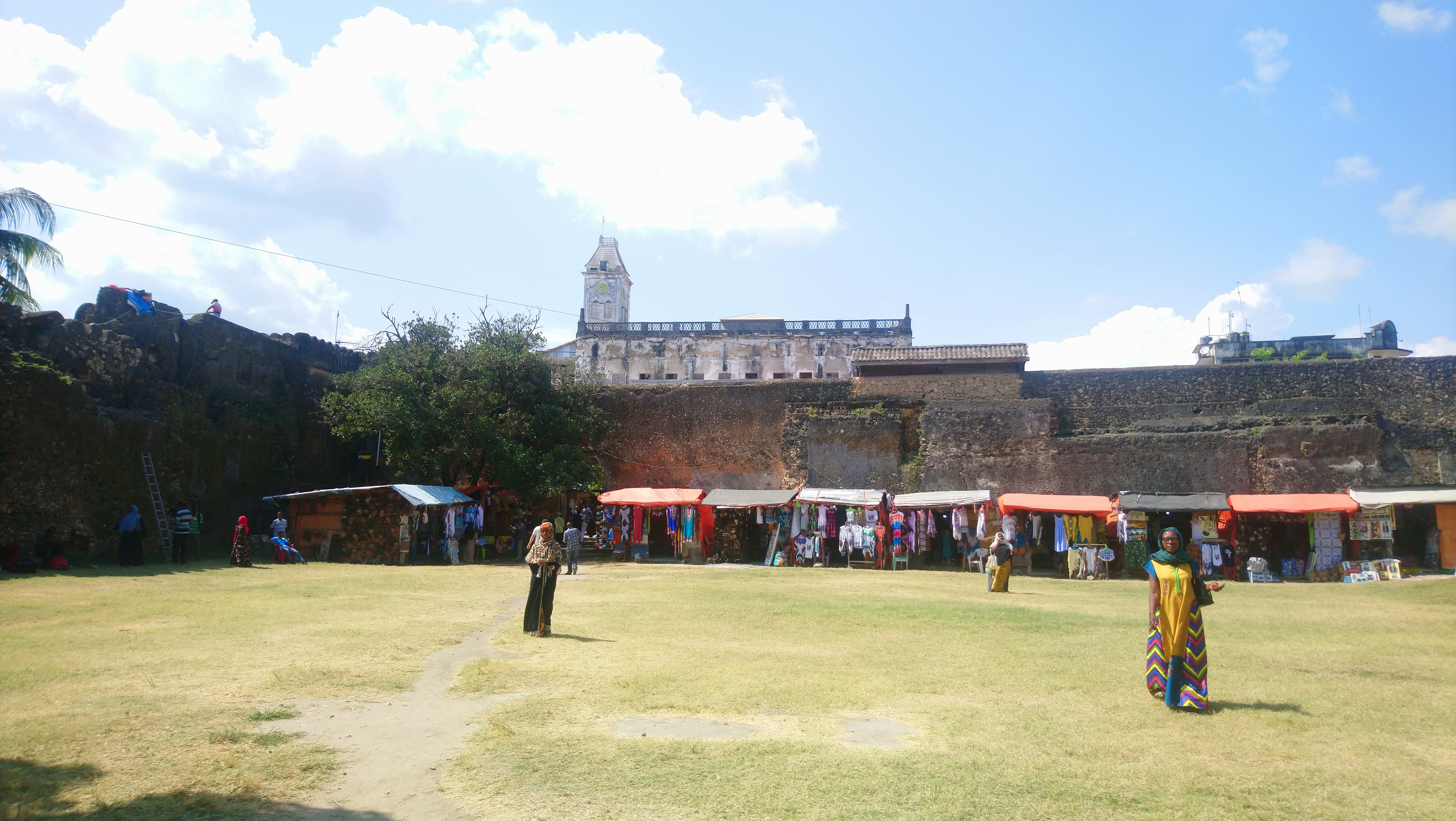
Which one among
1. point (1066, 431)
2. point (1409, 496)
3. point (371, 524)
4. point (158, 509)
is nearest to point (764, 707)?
point (371, 524)

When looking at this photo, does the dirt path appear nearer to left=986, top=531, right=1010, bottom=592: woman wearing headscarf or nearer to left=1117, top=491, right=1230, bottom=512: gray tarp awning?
left=986, top=531, right=1010, bottom=592: woman wearing headscarf

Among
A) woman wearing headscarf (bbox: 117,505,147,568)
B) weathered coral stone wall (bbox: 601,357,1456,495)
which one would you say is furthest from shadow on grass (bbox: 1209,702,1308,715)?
woman wearing headscarf (bbox: 117,505,147,568)

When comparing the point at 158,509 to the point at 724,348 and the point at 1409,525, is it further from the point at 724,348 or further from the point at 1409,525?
the point at 724,348

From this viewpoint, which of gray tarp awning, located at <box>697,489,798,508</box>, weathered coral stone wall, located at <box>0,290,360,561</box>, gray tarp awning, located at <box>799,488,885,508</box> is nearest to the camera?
weathered coral stone wall, located at <box>0,290,360,561</box>

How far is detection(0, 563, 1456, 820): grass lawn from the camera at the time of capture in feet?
12.2

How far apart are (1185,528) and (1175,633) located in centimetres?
1352

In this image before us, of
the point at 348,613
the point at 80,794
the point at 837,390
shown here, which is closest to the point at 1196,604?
the point at 80,794

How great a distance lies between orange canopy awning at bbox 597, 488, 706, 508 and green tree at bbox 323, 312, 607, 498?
3.60 ft

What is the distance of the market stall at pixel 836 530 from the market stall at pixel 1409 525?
870cm

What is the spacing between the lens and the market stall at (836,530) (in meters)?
18.0

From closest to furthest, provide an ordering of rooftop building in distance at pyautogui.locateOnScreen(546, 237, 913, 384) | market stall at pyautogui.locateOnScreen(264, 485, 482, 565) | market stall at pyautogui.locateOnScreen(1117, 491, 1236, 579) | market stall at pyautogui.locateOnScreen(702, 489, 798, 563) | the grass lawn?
the grass lawn → market stall at pyautogui.locateOnScreen(1117, 491, 1236, 579) → market stall at pyautogui.locateOnScreen(264, 485, 482, 565) → market stall at pyautogui.locateOnScreen(702, 489, 798, 563) → rooftop building in distance at pyautogui.locateOnScreen(546, 237, 913, 384)

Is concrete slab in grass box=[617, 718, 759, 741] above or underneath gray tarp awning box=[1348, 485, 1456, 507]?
underneath

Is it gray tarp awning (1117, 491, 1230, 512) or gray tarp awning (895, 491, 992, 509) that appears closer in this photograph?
gray tarp awning (1117, 491, 1230, 512)

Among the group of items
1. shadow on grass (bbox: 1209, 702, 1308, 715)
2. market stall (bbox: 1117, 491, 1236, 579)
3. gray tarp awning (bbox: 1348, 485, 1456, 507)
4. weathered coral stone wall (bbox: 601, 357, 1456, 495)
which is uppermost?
weathered coral stone wall (bbox: 601, 357, 1456, 495)
